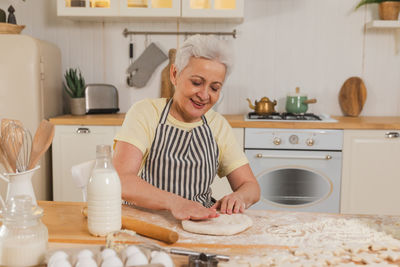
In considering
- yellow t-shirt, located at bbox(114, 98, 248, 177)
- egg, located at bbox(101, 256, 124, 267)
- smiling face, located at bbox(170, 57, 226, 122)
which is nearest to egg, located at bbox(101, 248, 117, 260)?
egg, located at bbox(101, 256, 124, 267)

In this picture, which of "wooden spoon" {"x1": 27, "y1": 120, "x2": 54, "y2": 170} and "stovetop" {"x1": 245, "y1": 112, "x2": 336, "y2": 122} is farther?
"stovetop" {"x1": 245, "y1": 112, "x2": 336, "y2": 122}

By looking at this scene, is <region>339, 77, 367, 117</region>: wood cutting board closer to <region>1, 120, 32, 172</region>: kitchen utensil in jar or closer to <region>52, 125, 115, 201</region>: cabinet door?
<region>52, 125, 115, 201</region>: cabinet door

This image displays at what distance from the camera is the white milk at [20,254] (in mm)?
866

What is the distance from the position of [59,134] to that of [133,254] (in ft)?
7.32

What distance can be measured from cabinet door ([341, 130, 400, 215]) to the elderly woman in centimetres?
137

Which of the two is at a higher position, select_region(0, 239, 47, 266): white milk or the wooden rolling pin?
select_region(0, 239, 47, 266): white milk

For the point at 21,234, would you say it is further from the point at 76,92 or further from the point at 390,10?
the point at 390,10

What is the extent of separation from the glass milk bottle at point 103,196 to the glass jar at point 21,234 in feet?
0.65

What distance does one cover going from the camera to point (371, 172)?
279 cm

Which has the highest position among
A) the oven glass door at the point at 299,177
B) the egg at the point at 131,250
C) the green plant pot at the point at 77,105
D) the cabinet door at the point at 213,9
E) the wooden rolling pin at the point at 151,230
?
the cabinet door at the point at 213,9

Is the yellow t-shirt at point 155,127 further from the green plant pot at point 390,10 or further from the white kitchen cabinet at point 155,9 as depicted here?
the green plant pot at point 390,10

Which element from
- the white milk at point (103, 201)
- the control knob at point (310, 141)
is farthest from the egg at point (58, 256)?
the control knob at point (310, 141)

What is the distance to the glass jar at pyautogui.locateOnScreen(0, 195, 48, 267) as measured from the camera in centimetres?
84

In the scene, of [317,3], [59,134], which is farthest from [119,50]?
[317,3]
